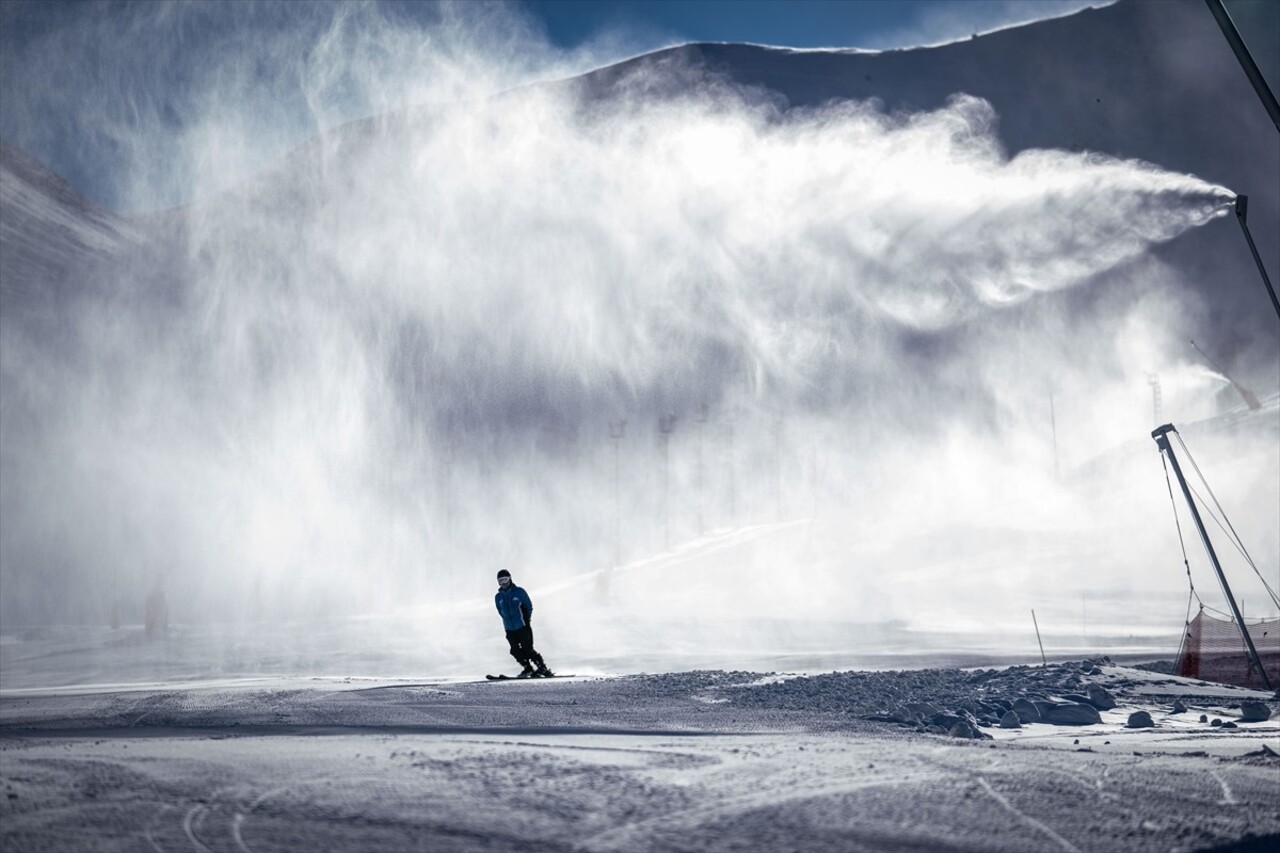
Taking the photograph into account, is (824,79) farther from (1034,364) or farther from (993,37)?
(1034,364)

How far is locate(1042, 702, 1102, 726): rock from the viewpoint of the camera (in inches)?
416

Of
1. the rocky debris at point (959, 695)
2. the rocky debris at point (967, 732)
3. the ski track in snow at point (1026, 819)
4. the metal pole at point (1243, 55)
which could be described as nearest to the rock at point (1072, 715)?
the rocky debris at point (959, 695)

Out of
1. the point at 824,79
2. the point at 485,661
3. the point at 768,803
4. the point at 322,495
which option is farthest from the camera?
the point at 824,79

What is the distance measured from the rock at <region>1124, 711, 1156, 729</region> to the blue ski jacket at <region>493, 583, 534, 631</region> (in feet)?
27.6

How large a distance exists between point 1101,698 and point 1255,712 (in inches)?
69.9

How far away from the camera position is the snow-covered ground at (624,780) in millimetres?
5504

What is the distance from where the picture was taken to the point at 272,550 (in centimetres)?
6238

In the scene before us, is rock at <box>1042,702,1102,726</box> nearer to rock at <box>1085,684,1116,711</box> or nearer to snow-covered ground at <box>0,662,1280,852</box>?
snow-covered ground at <box>0,662,1280,852</box>

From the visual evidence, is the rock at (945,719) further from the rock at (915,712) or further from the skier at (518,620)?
the skier at (518,620)

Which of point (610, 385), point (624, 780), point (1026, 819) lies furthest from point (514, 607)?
point (610, 385)

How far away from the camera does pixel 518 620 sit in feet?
53.0

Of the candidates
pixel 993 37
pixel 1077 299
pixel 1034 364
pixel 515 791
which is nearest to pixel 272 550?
pixel 515 791

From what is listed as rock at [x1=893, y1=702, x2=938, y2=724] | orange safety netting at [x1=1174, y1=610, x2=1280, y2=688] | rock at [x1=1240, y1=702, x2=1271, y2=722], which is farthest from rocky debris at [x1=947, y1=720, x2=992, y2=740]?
orange safety netting at [x1=1174, y1=610, x2=1280, y2=688]

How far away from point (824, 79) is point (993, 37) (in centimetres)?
2780
